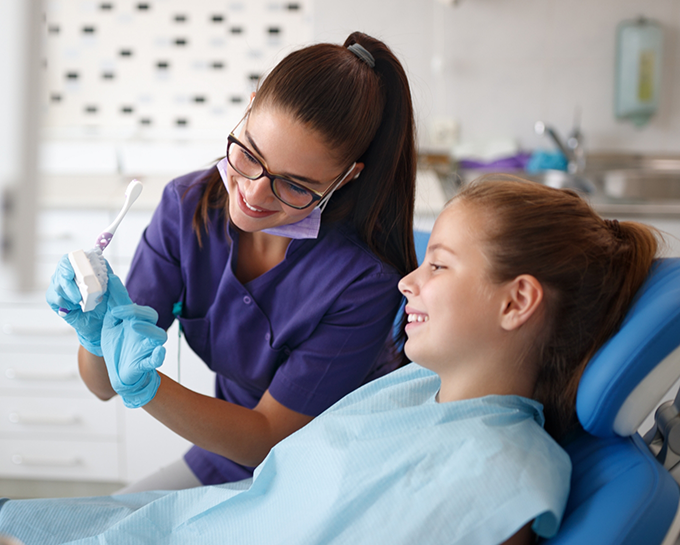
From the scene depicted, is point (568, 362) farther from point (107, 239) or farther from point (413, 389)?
point (107, 239)

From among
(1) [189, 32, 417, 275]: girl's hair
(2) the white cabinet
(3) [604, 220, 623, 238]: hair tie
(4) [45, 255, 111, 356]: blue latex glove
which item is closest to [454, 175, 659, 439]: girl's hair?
(3) [604, 220, 623, 238]: hair tie

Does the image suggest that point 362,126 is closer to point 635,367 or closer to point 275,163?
point 275,163

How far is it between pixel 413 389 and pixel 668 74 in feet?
7.49

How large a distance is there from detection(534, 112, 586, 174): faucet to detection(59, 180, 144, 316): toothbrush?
195 cm

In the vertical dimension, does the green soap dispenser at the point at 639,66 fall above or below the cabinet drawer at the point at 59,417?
above

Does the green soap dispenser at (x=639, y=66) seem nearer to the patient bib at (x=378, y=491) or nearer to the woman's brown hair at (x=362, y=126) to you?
the woman's brown hair at (x=362, y=126)

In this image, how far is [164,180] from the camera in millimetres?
2404

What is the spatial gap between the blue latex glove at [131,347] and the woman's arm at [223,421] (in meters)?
0.07

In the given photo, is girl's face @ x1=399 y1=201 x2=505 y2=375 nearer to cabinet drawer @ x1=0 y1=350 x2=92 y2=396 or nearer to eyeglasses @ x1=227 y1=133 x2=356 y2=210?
eyeglasses @ x1=227 y1=133 x2=356 y2=210

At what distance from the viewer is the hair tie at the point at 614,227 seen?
91cm

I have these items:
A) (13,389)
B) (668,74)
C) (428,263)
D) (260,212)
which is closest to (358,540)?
(428,263)

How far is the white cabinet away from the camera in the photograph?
2.16 m

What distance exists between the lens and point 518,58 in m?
2.66

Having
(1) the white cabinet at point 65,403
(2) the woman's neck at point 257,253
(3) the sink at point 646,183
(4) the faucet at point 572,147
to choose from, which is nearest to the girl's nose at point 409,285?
(2) the woman's neck at point 257,253
